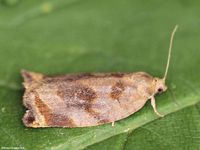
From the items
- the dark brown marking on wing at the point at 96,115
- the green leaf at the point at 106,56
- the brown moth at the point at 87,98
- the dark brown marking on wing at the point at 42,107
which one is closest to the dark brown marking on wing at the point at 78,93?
the brown moth at the point at 87,98

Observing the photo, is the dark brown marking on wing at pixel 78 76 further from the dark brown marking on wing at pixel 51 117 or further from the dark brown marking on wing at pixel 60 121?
the dark brown marking on wing at pixel 60 121

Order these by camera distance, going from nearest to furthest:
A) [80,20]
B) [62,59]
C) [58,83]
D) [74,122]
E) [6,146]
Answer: [6,146] < [74,122] < [58,83] < [62,59] < [80,20]

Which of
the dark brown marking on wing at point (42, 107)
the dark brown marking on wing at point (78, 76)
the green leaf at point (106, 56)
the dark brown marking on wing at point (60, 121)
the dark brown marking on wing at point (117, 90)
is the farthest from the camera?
the dark brown marking on wing at point (78, 76)

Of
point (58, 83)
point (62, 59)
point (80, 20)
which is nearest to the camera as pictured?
point (58, 83)

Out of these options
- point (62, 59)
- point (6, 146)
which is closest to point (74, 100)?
point (6, 146)

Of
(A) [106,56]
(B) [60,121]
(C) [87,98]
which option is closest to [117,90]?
(C) [87,98]

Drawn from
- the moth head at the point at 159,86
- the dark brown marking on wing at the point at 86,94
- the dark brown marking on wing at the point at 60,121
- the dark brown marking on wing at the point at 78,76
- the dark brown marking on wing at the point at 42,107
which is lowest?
the dark brown marking on wing at the point at 60,121

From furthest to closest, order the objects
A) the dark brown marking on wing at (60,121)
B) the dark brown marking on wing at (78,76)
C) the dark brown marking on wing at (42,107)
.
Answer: the dark brown marking on wing at (78,76)
the dark brown marking on wing at (42,107)
the dark brown marking on wing at (60,121)

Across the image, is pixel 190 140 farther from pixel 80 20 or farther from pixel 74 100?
pixel 80 20
